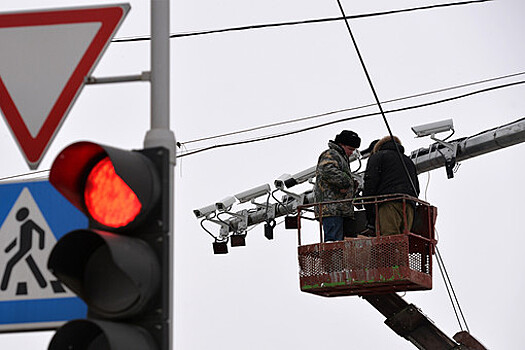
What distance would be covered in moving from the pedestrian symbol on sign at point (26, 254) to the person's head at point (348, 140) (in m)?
7.61

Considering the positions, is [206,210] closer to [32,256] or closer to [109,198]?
[32,256]

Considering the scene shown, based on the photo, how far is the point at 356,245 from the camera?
13.7 meters

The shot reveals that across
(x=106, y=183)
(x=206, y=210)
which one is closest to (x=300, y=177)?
(x=206, y=210)

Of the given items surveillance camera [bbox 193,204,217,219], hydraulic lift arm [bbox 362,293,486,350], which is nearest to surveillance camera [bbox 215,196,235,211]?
surveillance camera [bbox 193,204,217,219]

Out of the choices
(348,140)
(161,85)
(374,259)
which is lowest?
(161,85)

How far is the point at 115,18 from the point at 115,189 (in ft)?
3.65

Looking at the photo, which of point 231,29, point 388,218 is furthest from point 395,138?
point 231,29

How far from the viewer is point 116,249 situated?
4.46 metres

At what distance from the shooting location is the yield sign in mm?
5301

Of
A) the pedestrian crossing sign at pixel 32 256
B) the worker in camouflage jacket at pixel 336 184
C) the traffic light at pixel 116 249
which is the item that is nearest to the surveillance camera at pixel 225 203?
the worker in camouflage jacket at pixel 336 184

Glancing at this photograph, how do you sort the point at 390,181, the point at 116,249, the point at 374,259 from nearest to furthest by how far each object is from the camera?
the point at 116,249 → the point at 390,181 → the point at 374,259

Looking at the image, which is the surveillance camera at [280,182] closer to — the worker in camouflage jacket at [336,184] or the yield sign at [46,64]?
the worker in camouflage jacket at [336,184]

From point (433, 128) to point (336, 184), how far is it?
3.61m

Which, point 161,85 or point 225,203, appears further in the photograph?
point 225,203
